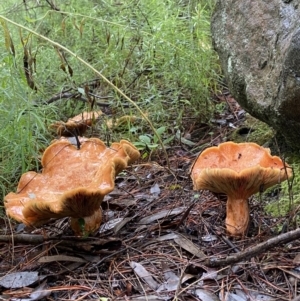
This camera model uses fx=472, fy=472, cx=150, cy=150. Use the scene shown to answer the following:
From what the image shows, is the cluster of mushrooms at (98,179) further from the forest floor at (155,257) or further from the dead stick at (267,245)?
the dead stick at (267,245)

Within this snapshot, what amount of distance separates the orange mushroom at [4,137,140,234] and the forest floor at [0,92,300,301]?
6.6 inches

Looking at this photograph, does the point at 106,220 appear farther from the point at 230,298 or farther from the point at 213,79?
the point at 213,79

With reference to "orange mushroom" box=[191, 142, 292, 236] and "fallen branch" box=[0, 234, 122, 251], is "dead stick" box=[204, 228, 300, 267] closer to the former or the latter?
"orange mushroom" box=[191, 142, 292, 236]

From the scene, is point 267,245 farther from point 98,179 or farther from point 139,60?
point 139,60

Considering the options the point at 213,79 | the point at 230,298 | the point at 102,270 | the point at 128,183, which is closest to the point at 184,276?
the point at 230,298

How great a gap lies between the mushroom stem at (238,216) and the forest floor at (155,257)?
0.04 metres

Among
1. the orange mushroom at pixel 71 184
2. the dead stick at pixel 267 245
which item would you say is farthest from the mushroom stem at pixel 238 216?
the orange mushroom at pixel 71 184

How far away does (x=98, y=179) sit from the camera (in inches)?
83.8

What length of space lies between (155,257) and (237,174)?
0.56 meters

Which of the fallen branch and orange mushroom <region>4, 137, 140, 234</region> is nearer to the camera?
orange mushroom <region>4, 137, 140, 234</region>

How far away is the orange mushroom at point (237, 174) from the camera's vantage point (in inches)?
80.2

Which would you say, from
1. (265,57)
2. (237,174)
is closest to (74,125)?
(265,57)

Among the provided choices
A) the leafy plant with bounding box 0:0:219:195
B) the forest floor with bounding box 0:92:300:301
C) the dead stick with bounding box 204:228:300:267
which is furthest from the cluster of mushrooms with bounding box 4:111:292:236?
the leafy plant with bounding box 0:0:219:195

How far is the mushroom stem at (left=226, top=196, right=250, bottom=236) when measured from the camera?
2.25m
